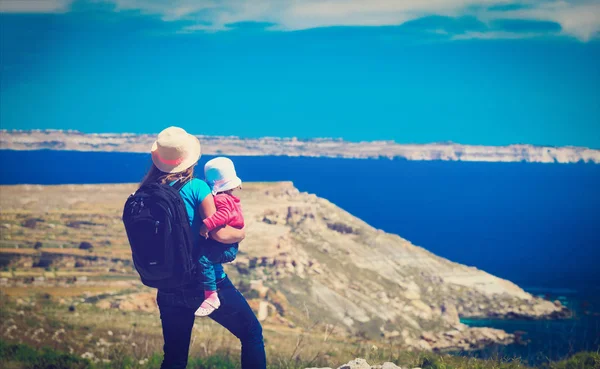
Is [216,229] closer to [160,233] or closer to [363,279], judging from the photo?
[160,233]

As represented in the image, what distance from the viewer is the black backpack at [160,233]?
4.11 meters

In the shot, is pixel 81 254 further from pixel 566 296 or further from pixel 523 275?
pixel 523 275

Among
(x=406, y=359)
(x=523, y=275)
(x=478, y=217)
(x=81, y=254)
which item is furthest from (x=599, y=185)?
(x=406, y=359)

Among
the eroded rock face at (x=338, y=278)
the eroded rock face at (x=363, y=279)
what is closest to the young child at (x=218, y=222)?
the eroded rock face at (x=338, y=278)

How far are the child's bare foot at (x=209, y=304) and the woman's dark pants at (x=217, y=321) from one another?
0.04 metres

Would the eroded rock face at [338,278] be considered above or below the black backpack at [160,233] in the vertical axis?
below

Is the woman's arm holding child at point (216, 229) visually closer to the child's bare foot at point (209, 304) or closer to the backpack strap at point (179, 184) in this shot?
the backpack strap at point (179, 184)

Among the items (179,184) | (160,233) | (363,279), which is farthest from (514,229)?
(160,233)

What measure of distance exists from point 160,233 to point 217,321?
85 centimetres

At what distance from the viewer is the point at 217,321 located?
14.9 ft

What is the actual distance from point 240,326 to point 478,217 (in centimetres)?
10347

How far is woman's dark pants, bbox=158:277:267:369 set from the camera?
4449mm

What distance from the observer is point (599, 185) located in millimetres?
171375

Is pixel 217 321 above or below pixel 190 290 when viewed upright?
below
